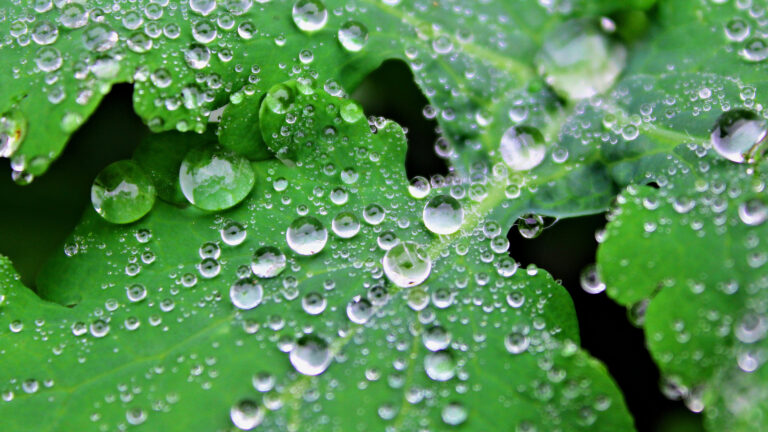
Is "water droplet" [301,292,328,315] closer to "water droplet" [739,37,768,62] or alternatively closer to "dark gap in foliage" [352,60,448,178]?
"dark gap in foliage" [352,60,448,178]

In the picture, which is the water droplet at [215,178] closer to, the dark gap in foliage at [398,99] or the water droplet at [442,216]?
the water droplet at [442,216]

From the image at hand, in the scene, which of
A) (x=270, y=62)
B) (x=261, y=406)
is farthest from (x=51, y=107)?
(x=261, y=406)

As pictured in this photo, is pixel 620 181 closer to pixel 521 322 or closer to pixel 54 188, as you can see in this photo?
pixel 521 322

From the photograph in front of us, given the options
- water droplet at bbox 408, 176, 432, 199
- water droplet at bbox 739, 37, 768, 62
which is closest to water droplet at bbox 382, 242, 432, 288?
water droplet at bbox 408, 176, 432, 199

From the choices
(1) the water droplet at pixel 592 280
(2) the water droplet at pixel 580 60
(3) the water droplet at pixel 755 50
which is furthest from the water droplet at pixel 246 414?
(3) the water droplet at pixel 755 50

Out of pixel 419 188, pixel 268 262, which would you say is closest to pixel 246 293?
pixel 268 262

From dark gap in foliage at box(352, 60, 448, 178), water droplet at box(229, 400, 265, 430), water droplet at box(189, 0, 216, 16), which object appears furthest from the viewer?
dark gap in foliage at box(352, 60, 448, 178)

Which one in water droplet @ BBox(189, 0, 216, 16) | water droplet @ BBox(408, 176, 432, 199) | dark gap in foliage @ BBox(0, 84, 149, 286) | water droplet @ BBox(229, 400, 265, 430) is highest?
water droplet @ BBox(189, 0, 216, 16)
